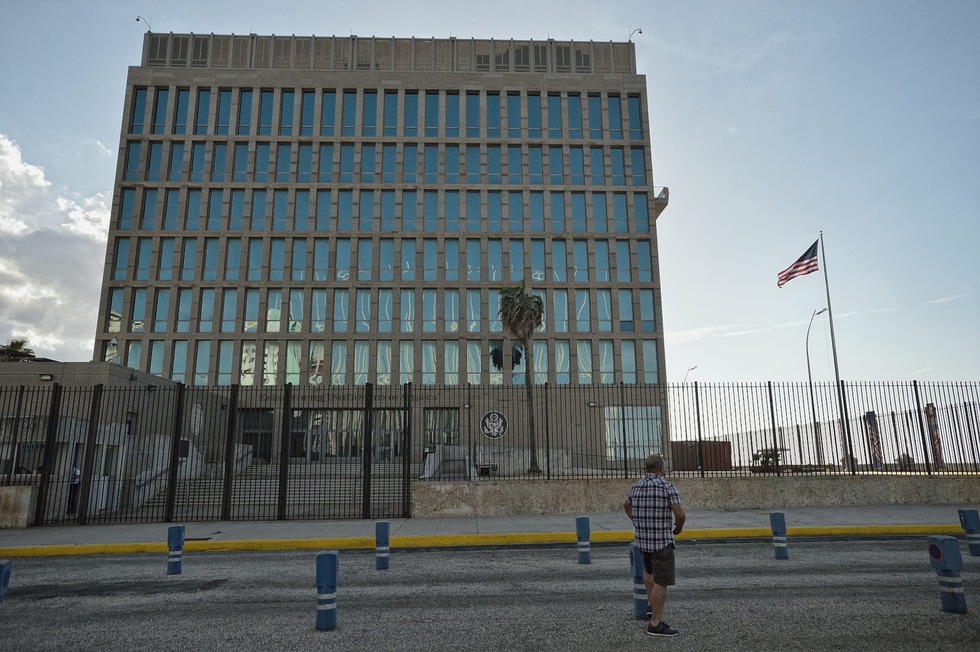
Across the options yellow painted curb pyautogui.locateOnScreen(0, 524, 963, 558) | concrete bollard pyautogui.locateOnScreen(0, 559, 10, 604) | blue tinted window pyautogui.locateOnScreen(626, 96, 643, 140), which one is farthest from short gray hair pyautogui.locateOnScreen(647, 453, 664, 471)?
blue tinted window pyautogui.locateOnScreen(626, 96, 643, 140)

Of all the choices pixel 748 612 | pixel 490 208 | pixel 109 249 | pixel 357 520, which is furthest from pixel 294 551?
pixel 109 249

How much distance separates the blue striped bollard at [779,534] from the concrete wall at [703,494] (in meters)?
7.45

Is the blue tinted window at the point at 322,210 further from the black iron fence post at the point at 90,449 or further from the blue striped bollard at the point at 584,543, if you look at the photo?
the blue striped bollard at the point at 584,543

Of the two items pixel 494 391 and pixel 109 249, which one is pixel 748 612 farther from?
pixel 109 249

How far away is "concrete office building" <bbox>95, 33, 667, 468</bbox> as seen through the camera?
4338cm

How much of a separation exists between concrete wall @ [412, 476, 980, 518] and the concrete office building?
24.3 m

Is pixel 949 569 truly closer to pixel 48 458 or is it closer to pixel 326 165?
pixel 48 458

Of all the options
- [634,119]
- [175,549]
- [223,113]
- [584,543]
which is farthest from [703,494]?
[223,113]

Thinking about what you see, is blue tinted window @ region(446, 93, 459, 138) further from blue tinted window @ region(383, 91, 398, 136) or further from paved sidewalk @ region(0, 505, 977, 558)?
paved sidewalk @ region(0, 505, 977, 558)

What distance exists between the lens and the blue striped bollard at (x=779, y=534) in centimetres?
1082

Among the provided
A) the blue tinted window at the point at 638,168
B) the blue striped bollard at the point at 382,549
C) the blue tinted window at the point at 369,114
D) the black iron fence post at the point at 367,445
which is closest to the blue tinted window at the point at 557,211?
the blue tinted window at the point at 638,168

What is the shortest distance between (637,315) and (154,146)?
36.1 meters

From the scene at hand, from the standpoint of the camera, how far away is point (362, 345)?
143 ft

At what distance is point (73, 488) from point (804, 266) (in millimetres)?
31510
